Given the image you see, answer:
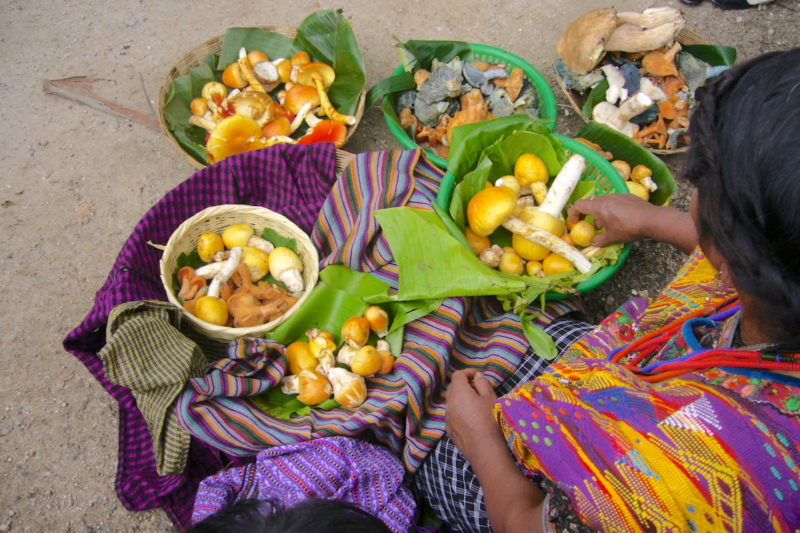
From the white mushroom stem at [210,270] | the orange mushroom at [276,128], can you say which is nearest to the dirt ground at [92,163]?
the orange mushroom at [276,128]

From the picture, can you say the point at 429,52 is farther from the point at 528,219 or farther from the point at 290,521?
the point at 290,521

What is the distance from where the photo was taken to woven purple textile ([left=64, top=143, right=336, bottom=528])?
1646mm

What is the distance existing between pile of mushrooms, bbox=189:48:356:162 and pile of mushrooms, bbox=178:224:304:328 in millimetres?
427

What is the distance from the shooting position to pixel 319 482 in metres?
1.34

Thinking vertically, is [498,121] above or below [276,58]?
above

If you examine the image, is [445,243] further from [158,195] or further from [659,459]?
[158,195]

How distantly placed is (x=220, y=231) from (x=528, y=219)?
44.8 inches

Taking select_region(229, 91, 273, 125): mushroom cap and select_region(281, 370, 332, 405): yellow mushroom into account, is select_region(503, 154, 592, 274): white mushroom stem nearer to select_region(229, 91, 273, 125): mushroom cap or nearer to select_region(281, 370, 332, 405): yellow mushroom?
select_region(281, 370, 332, 405): yellow mushroom

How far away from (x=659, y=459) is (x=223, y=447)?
1.16 meters

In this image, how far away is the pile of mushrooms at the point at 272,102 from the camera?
7.38 feet

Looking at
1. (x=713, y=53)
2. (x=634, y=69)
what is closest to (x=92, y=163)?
(x=634, y=69)

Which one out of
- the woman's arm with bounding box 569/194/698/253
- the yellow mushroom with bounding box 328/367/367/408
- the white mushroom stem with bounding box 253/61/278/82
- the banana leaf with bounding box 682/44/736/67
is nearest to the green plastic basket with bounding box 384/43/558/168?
the woman's arm with bounding box 569/194/698/253

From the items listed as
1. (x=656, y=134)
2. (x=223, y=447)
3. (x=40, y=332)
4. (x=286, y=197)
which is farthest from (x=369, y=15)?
(x=223, y=447)

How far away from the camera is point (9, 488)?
1.77 meters
